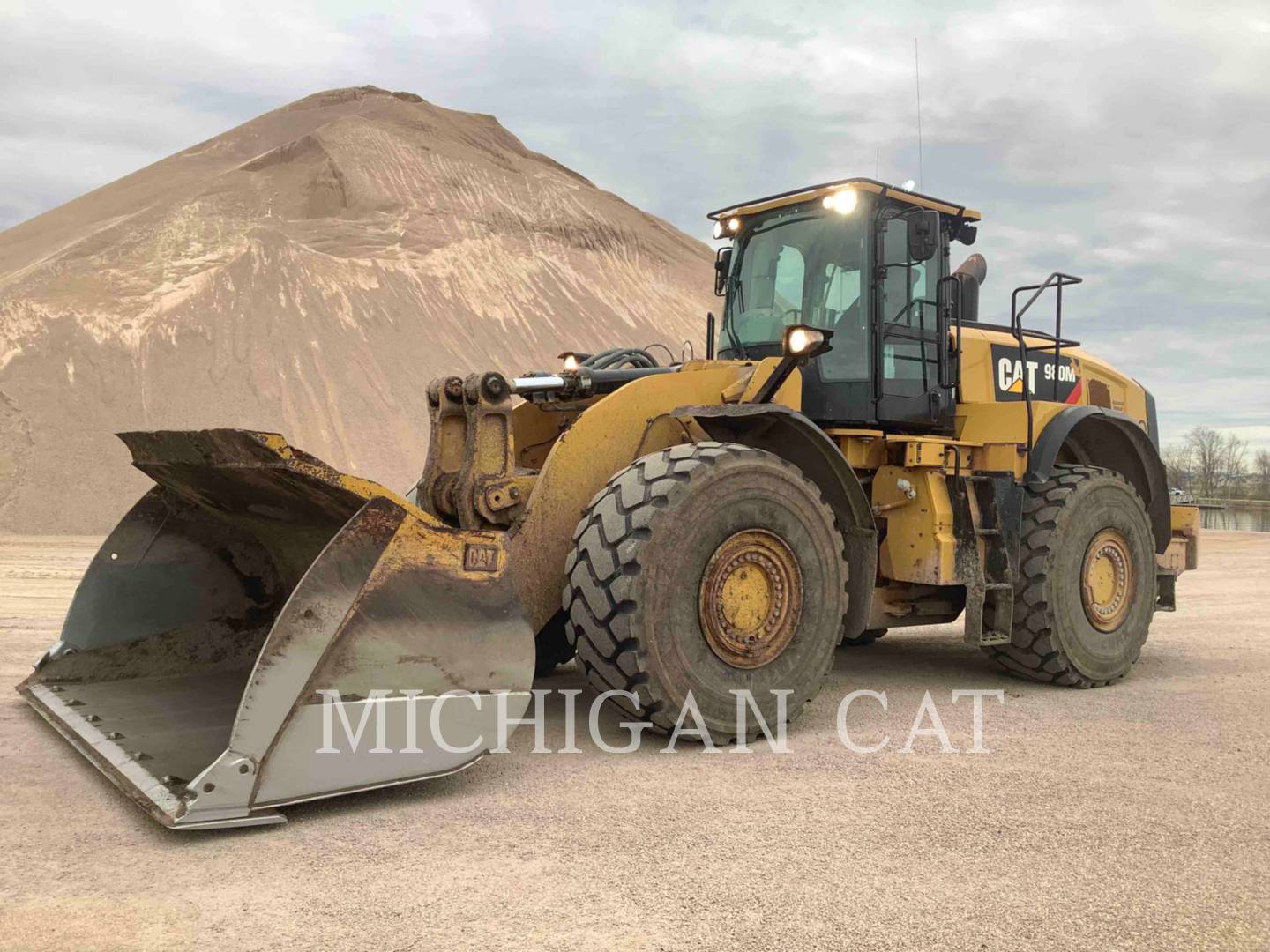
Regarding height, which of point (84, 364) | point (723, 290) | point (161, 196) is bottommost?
point (723, 290)

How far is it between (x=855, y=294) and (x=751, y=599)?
2088 millimetres

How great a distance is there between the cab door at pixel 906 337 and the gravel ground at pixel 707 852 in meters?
1.88

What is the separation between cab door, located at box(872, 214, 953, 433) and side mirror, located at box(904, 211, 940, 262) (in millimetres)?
161

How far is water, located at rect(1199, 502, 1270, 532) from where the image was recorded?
111 feet

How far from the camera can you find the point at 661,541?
4.62m

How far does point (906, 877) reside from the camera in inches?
132

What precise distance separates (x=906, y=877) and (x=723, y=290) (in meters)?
4.28

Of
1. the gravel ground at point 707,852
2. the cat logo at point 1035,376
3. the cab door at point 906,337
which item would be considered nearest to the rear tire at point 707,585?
the gravel ground at point 707,852

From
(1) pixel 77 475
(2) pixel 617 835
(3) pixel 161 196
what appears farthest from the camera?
(3) pixel 161 196

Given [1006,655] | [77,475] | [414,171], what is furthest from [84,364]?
[1006,655]

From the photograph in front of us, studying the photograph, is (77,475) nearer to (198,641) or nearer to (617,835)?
(198,641)

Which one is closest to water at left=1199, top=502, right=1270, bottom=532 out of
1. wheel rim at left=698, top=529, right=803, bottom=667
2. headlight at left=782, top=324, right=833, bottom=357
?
headlight at left=782, top=324, right=833, bottom=357

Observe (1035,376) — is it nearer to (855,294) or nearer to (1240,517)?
(855,294)

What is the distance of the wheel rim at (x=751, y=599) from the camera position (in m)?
4.88
